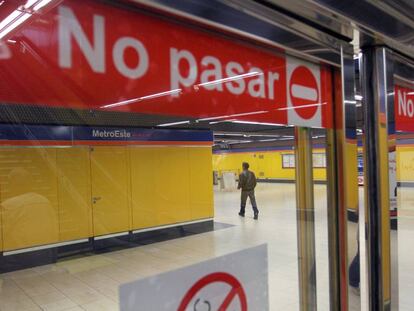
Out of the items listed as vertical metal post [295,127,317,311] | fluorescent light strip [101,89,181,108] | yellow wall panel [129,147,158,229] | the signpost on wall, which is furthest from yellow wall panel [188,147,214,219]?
fluorescent light strip [101,89,181,108]

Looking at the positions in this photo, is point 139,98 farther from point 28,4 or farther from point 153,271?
point 153,271

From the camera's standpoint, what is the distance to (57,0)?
0.99 metres

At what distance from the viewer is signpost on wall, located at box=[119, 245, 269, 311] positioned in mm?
1250

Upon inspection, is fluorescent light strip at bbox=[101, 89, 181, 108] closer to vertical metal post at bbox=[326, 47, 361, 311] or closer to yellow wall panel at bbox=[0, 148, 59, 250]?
yellow wall panel at bbox=[0, 148, 59, 250]

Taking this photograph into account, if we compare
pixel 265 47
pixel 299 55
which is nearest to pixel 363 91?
pixel 299 55

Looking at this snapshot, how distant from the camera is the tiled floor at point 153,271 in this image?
386 cm

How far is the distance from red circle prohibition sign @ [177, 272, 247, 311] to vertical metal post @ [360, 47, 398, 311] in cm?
100

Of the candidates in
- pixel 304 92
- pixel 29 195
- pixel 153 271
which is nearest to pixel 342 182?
pixel 304 92

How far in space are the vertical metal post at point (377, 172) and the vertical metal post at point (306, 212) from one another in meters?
0.34

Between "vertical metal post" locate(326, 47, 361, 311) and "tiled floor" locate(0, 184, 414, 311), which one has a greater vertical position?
"vertical metal post" locate(326, 47, 361, 311)

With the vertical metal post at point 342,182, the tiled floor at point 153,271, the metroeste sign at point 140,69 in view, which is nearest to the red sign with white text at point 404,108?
the vertical metal post at point 342,182

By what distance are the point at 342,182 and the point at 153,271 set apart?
123 inches

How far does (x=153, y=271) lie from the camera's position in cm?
445

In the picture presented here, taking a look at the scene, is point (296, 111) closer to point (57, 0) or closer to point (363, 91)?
point (363, 91)
